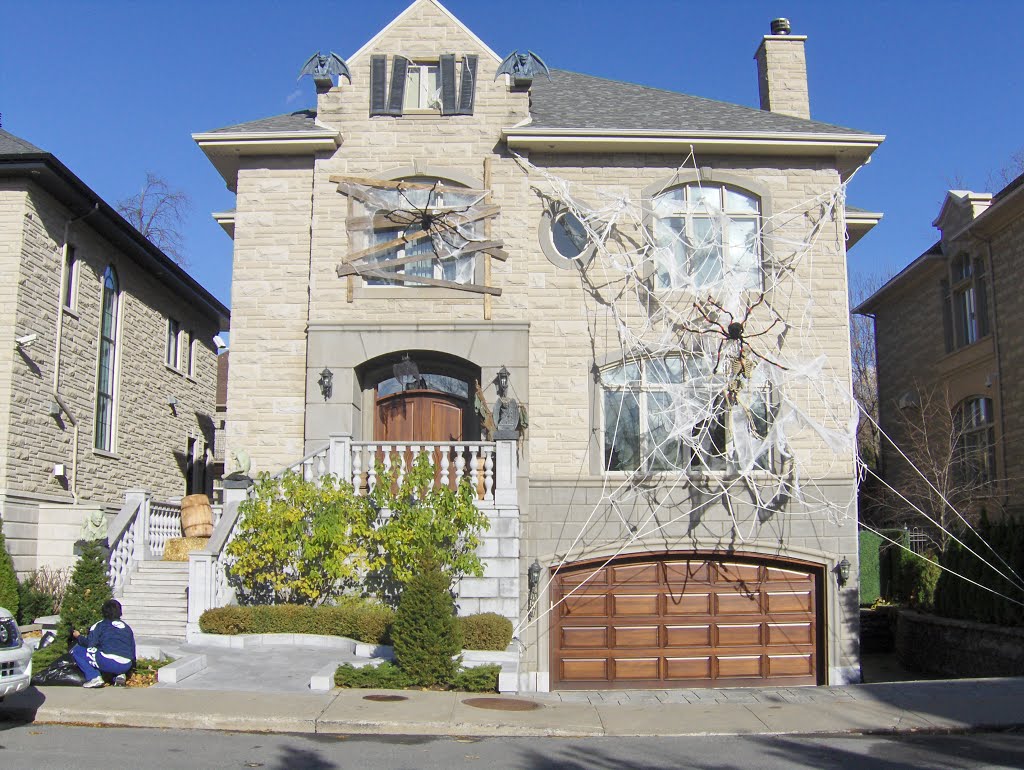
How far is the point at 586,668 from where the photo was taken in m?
16.2

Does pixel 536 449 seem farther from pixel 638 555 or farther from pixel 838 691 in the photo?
pixel 838 691

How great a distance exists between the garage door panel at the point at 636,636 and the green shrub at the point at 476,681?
13.7 ft

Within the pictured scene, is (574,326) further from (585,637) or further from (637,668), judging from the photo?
(637,668)

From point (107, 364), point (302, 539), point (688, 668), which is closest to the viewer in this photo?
point (302, 539)

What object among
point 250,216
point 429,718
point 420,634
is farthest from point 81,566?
point 250,216

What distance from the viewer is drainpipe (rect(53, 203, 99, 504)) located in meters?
18.4

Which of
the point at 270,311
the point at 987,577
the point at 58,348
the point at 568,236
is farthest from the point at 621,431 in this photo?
the point at 58,348

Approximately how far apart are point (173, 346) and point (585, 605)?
13.6m

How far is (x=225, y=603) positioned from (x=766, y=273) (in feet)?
33.0

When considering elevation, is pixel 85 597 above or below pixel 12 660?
above

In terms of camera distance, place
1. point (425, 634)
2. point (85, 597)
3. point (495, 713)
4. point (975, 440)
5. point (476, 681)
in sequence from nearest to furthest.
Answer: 1. point (495, 713)
2. point (425, 634)
3. point (476, 681)
4. point (85, 597)
5. point (975, 440)

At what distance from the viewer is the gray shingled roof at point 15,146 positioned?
17047mm

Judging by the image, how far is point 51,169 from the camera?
17312 millimetres

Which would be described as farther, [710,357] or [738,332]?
[710,357]
